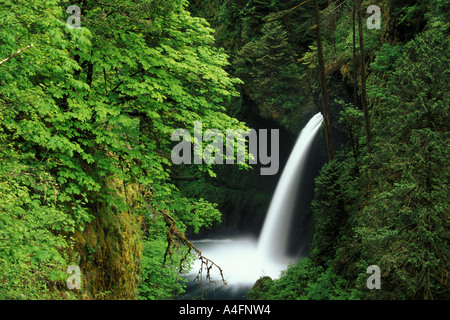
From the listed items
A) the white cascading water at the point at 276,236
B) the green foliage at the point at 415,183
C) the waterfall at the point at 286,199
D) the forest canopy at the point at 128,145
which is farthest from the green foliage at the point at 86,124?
the waterfall at the point at 286,199

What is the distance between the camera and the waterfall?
21750 millimetres

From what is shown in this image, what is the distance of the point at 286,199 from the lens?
22750mm

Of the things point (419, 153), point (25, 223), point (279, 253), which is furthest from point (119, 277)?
point (279, 253)

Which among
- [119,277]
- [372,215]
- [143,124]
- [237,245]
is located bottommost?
[237,245]

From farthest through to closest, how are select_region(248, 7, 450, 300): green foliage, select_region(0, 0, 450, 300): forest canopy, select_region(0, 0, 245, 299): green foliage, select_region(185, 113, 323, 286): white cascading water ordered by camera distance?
select_region(185, 113, 323, 286): white cascading water
select_region(248, 7, 450, 300): green foliage
select_region(0, 0, 450, 300): forest canopy
select_region(0, 0, 245, 299): green foliage

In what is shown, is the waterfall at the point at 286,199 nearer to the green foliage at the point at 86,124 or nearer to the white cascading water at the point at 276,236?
the white cascading water at the point at 276,236

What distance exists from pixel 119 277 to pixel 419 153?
23.6 ft

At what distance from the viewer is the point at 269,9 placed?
2783cm

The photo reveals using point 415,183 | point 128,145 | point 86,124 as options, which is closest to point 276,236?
point 128,145

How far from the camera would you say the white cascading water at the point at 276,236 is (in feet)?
71.1

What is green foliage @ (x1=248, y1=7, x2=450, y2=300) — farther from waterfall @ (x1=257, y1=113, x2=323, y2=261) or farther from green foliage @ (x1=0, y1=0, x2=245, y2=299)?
waterfall @ (x1=257, y1=113, x2=323, y2=261)

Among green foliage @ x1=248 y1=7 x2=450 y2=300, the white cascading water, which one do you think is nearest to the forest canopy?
green foliage @ x1=248 y1=7 x2=450 y2=300
